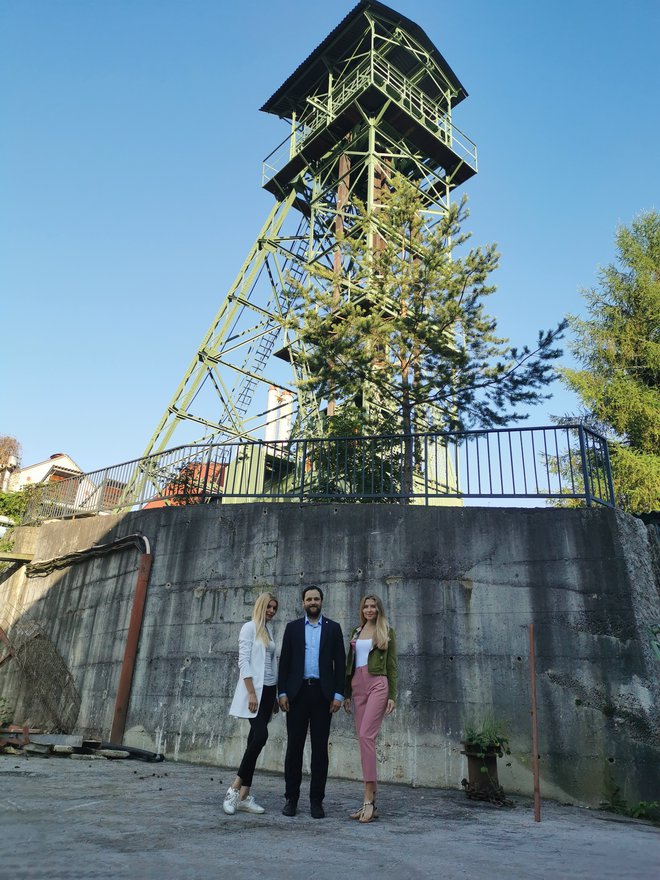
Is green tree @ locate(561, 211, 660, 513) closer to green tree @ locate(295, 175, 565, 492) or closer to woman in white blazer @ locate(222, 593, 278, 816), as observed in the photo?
green tree @ locate(295, 175, 565, 492)

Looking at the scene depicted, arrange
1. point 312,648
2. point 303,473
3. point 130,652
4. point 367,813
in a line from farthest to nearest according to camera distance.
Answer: point 303,473
point 130,652
point 312,648
point 367,813

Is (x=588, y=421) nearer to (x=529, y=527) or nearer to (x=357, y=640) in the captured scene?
(x=529, y=527)

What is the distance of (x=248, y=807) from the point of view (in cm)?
460

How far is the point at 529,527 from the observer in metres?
7.46

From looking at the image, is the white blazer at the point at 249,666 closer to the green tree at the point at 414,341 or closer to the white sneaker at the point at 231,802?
the white sneaker at the point at 231,802

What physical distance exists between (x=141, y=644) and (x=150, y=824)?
5756 mm

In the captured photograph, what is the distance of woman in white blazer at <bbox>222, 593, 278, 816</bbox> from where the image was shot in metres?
4.67

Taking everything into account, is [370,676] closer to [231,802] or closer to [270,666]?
[270,666]

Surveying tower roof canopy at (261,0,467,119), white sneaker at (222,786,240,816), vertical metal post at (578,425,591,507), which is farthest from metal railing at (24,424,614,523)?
tower roof canopy at (261,0,467,119)

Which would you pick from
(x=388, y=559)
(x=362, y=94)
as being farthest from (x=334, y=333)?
(x=362, y=94)

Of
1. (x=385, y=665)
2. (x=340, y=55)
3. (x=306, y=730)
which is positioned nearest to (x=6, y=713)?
(x=306, y=730)

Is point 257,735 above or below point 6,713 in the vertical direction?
above

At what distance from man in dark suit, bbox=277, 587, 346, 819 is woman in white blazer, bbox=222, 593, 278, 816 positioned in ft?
0.42

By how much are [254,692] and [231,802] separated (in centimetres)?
75
